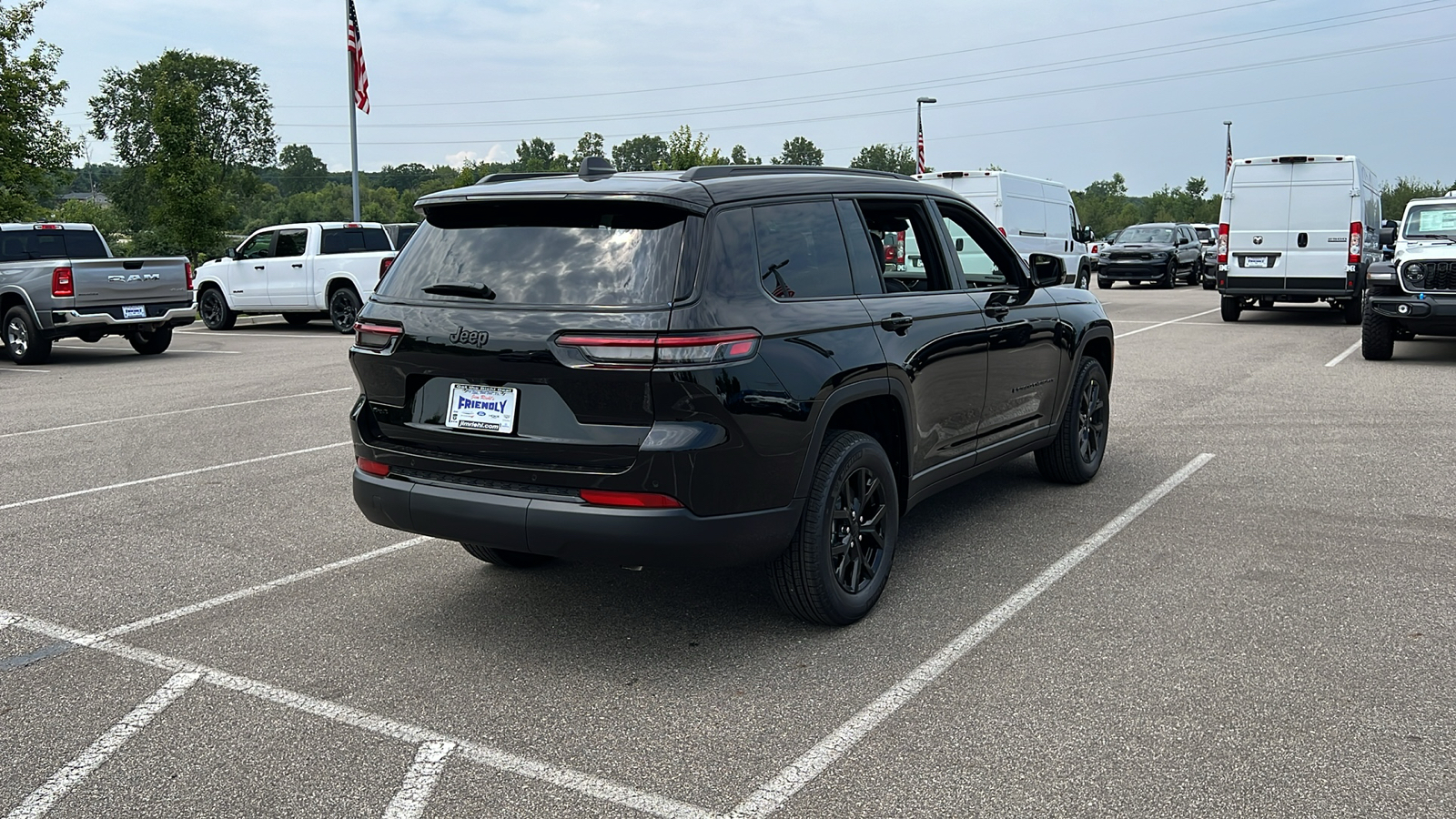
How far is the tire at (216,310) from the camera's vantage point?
879 inches

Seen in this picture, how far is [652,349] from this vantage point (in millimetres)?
3893

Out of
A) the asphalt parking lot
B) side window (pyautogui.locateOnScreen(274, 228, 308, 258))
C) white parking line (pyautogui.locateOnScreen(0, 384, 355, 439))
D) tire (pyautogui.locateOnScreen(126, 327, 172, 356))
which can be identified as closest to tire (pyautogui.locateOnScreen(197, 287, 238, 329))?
side window (pyautogui.locateOnScreen(274, 228, 308, 258))

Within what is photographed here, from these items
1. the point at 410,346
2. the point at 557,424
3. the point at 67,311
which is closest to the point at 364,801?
the point at 557,424

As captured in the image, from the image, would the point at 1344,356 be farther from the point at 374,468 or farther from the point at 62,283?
the point at 62,283

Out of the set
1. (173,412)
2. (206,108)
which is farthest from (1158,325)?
(206,108)

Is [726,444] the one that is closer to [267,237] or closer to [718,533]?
[718,533]

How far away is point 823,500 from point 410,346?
5.25ft

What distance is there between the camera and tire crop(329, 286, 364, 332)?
2052cm

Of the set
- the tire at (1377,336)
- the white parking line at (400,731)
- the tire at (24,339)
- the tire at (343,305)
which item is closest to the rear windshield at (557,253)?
the white parking line at (400,731)

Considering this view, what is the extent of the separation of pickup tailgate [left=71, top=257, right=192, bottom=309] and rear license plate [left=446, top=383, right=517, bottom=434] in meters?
13.4

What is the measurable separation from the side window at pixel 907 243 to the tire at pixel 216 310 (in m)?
19.5

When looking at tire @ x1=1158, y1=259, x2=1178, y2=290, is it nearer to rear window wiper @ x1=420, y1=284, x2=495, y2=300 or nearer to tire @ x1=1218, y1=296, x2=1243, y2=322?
tire @ x1=1218, y1=296, x2=1243, y2=322

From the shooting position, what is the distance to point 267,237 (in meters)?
21.4

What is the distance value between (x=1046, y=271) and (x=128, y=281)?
13.5 metres
